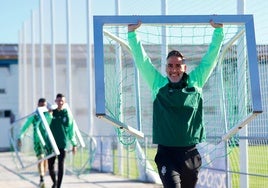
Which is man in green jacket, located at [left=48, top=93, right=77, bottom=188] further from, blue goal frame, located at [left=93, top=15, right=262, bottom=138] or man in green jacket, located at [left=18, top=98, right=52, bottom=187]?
blue goal frame, located at [left=93, top=15, right=262, bottom=138]

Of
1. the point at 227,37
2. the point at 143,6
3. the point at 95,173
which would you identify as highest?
the point at 143,6

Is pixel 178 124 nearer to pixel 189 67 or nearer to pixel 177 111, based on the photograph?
pixel 177 111

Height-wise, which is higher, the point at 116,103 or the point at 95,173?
the point at 116,103

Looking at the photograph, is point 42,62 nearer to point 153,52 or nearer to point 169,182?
point 153,52

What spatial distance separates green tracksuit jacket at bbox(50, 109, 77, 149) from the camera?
12.2m

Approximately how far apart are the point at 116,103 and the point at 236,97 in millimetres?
Result: 1446

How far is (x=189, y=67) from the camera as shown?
30.0ft

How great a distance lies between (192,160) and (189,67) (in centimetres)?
373

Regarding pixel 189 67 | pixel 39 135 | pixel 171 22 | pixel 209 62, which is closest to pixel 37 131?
pixel 39 135

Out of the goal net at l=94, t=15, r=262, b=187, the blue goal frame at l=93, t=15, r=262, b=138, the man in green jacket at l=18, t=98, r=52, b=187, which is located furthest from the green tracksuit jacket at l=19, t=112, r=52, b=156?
the blue goal frame at l=93, t=15, r=262, b=138

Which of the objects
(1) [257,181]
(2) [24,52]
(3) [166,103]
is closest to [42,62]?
(2) [24,52]

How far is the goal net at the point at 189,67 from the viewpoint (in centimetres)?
558

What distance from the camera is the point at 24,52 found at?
33438 millimetres

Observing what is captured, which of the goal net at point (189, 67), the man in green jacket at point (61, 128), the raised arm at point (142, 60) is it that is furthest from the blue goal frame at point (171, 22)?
the man in green jacket at point (61, 128)
